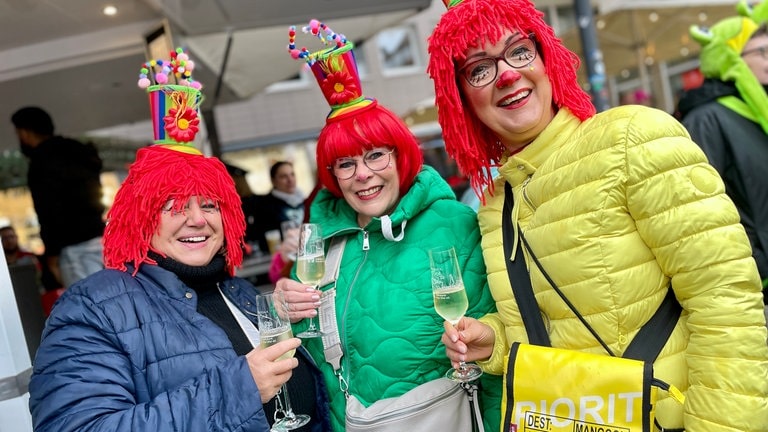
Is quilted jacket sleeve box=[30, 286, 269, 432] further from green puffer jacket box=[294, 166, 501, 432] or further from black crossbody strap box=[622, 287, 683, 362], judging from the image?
black crossbody strap box=[622, 287, 683, 362]

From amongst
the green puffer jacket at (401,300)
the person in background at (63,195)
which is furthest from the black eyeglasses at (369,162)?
the person in background at (63,195)

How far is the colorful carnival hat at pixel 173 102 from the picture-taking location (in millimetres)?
2039

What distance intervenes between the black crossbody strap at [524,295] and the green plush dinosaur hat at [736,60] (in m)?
1.75

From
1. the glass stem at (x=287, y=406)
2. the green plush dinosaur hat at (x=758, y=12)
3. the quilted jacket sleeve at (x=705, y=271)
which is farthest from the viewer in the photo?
the green plush dinosaur hat at (x=758, y=12)

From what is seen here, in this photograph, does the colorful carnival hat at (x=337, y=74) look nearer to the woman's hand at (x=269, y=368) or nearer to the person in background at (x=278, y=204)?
the woman's hand at (x=269, y=368)

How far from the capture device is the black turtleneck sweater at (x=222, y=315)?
6.44 ft

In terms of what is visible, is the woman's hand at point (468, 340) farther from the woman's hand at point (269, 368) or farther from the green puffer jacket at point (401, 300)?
the woman's hand at point (269, 368)

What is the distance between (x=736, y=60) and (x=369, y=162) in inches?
76.4

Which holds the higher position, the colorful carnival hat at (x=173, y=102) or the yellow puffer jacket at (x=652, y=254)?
the colorful carnival hat at (x=173, y=102)

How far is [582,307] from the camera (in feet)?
5.15

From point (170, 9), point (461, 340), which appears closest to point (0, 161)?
point (170, 9)

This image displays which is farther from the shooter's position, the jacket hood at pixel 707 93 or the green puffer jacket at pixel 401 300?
the jacket hood at pixel 707 93

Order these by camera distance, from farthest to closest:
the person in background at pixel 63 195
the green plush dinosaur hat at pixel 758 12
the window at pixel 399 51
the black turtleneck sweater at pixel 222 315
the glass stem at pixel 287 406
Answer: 1. the window at pixel 399 51
2. the person in background at pixel 63 195
3. the green plush dinosaur hat at pixel 758 12
4. the black turtleneck sweater at pixel 222 315
5. the glass stem at pixel 287 406

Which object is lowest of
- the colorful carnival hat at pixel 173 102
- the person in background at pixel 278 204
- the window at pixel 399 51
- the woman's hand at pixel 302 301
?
the woman's hand at pixel 302 301
